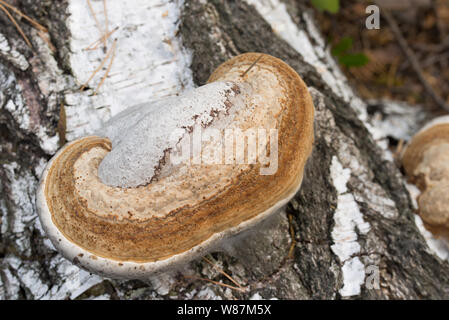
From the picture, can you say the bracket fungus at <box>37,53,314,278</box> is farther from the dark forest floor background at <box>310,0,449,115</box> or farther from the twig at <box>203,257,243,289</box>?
the dark forest floor background at <box>310,0,449,115</box>

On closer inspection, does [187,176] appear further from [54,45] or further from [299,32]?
[299,32]

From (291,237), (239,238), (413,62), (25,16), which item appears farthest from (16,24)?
(413,62)

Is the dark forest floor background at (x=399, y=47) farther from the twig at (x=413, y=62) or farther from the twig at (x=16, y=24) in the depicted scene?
the twig at (x=16, y=24)

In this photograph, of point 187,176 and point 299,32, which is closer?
point 187,176

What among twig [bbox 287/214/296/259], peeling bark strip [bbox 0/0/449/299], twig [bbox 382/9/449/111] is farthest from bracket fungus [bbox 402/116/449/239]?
twig [bbox 382/9/449/111]

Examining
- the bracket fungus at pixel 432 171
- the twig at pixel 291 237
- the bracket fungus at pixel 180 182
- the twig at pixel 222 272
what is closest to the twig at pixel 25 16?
the bracket fungus at pixel 180 182
